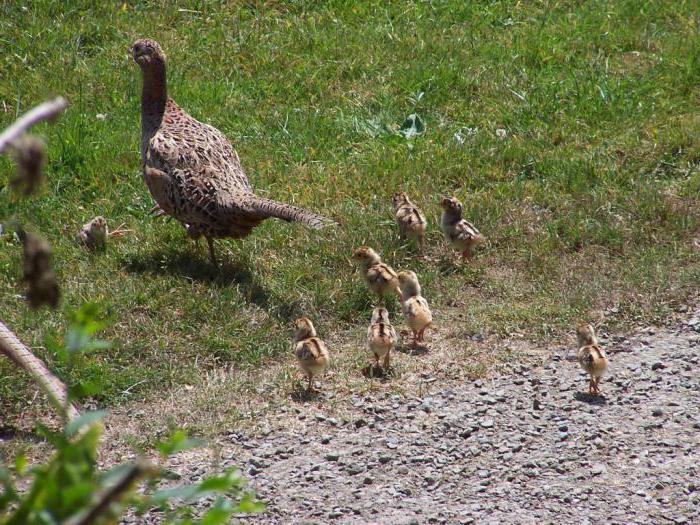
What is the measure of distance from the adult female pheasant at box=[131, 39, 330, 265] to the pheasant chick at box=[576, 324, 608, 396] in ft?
6.28

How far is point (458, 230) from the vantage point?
328 inches

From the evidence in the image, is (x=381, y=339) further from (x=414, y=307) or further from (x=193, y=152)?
(x=193, y=152)

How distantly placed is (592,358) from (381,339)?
4.17 feet

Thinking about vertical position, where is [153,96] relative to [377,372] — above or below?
above

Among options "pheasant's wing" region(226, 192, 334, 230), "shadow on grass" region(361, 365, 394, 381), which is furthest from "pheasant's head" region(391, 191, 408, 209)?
"shadow on grass" region(361, 365, 394, 381)

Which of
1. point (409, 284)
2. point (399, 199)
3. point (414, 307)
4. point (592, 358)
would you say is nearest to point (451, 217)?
point (399, 199)

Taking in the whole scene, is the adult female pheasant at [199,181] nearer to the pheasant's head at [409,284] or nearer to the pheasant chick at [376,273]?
the pheasant chick at [376,273]

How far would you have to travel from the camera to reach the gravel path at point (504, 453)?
578 centimetres

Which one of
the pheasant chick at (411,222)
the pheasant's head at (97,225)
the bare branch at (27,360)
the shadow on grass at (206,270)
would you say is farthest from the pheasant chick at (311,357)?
the pheasant's head at (97,225)

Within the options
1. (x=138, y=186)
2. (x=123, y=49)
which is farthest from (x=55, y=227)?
(x=123, y=49)

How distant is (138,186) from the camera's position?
9.63 metres

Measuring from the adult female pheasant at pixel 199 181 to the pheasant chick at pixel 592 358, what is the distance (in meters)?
1.92

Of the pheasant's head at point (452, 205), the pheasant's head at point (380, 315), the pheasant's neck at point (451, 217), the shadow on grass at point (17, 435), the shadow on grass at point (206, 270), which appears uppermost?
the pheasant's head at point (452, 205)

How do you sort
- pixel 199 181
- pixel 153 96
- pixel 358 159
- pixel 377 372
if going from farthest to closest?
pixel 358 159
pixel 153 96
pixel 199 181
pixel 377 372
